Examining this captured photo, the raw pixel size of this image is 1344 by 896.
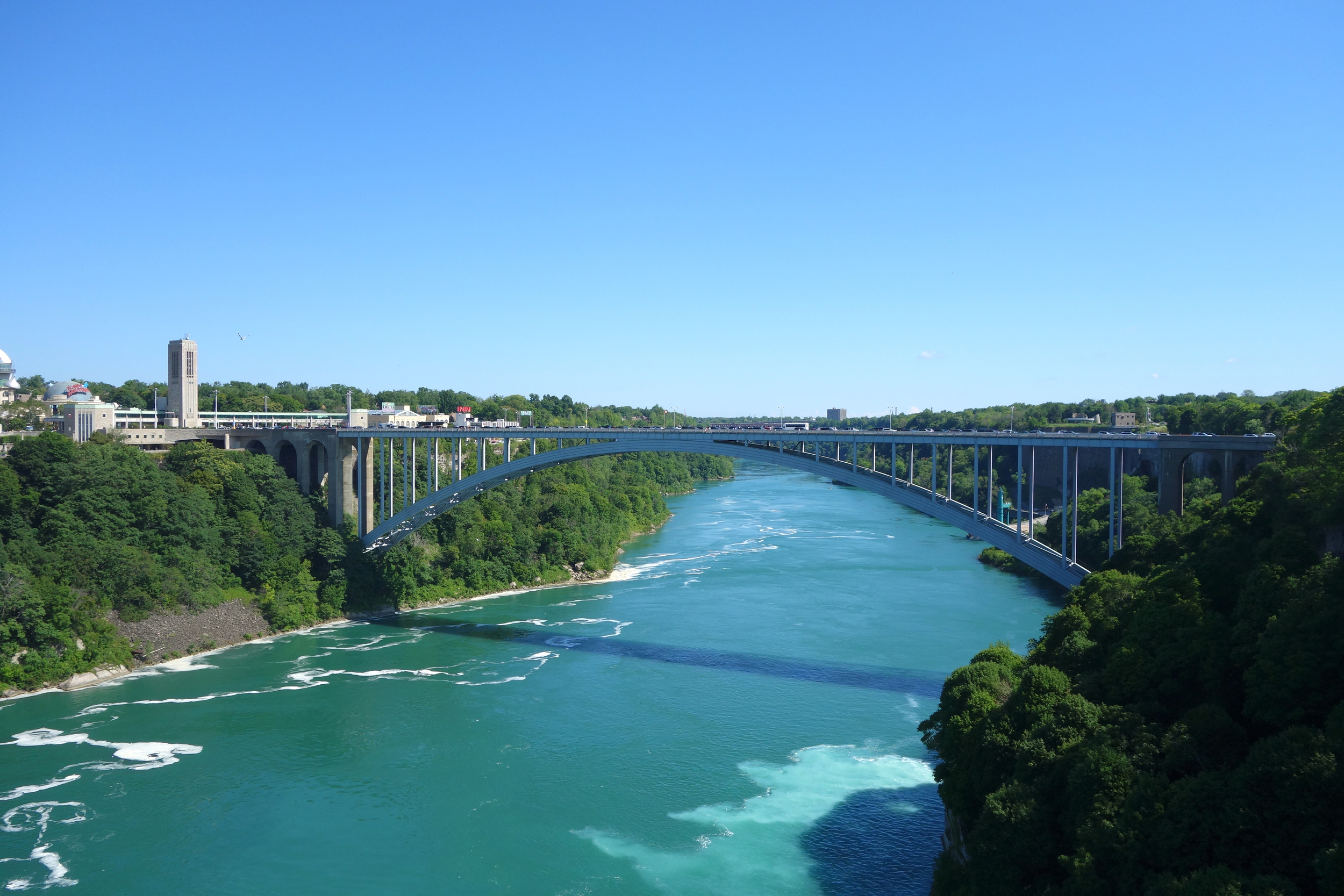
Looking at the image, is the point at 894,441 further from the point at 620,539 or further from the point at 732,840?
the point at 620,539

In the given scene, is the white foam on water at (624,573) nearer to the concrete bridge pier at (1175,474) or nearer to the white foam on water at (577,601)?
the white foam on water at (577,601)

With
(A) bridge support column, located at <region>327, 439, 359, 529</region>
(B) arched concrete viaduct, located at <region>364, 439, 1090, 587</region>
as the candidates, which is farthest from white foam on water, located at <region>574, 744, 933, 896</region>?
(A) bridge support column, located at <region>327, 439, 359, 529</region>

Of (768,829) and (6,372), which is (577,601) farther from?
(6,372)

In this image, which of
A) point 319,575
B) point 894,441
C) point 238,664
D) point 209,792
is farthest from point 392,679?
point 894,441

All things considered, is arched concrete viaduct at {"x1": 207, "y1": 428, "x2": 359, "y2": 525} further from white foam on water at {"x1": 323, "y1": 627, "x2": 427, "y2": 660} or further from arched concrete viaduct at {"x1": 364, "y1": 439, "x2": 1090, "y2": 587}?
white foam on water at {"x1": 323, "y1": 627, "x2": 427, "y2": 660}

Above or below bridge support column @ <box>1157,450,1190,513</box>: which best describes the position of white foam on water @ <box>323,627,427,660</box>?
below
